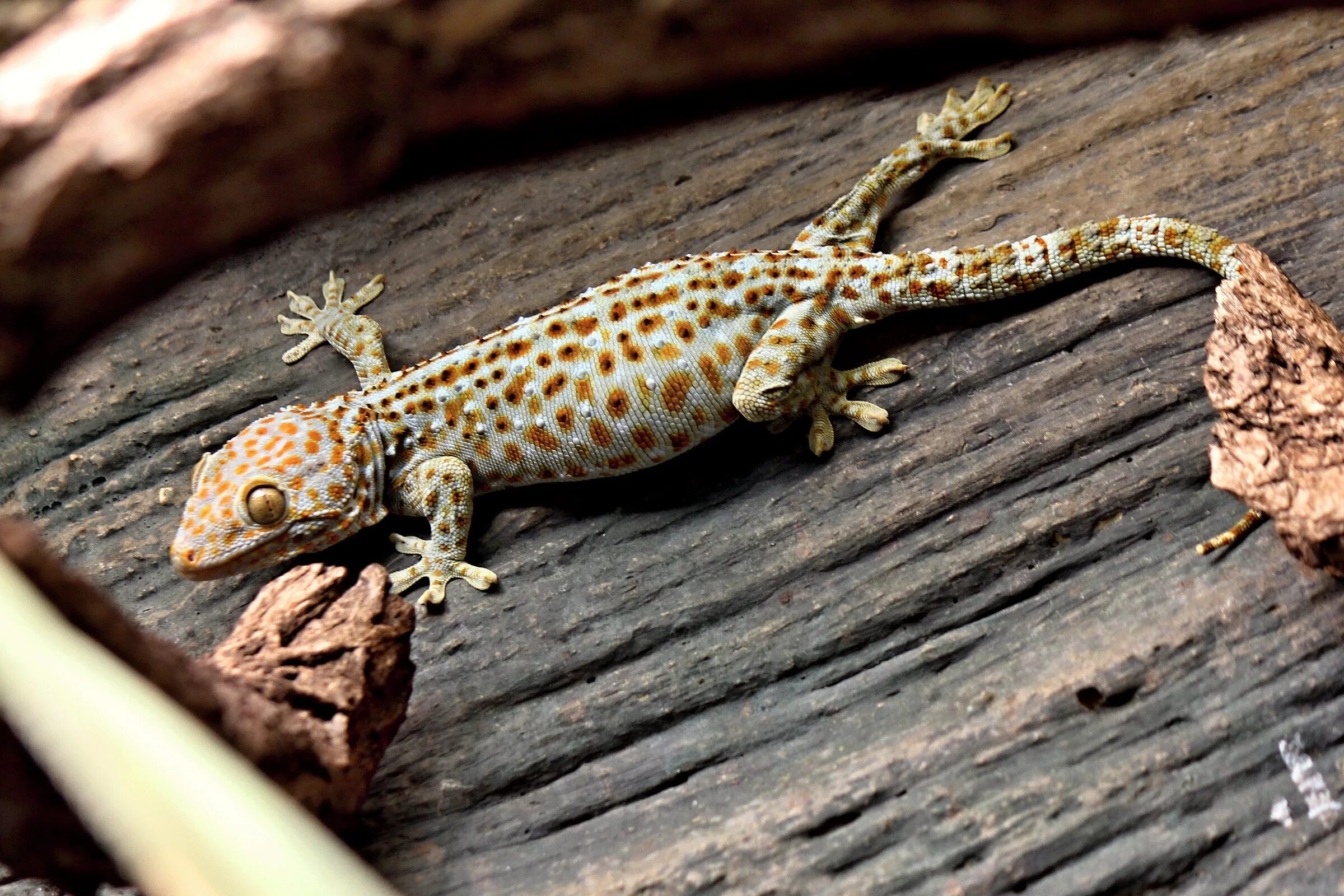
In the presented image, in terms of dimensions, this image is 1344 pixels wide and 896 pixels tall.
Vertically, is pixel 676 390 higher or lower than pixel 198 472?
lower

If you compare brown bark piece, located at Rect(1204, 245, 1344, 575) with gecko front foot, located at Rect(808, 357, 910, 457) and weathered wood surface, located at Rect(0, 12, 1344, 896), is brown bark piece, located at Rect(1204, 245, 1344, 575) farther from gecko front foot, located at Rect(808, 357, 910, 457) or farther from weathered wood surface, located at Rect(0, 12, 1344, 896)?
gecko front foot, located at Rect(808, 357, 910, 457)

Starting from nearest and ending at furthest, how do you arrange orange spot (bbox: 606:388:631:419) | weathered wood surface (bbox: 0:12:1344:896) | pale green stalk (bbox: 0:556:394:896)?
pale green stalk (bbox: 0:556:394:896)
weathered wood surface (bbox: 0:12:1344:896)
orange spot (bbox: 606:388:631:419)

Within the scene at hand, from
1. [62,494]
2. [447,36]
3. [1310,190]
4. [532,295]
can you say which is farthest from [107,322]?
[1310,190]

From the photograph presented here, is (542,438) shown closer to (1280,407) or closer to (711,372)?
(711,372)

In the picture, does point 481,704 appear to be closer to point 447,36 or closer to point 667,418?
point 667,418

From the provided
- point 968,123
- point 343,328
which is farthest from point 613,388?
point 968,123

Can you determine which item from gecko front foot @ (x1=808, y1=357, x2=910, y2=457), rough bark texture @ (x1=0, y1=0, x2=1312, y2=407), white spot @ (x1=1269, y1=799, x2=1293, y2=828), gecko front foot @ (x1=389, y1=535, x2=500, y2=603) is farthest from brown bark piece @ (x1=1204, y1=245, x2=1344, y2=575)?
gecko front foot @ (x1=389, y1=535, x2=500, y2=603)

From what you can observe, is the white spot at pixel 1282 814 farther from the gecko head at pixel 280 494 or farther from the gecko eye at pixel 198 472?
the gecko eye at pixel 198 472
